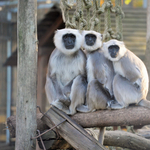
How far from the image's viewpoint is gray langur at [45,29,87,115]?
15.6 feet

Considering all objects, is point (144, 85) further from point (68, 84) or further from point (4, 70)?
point (4, 70)

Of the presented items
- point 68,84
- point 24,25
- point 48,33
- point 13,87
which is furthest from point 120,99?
point 13,87

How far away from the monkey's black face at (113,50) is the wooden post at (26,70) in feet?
4.59

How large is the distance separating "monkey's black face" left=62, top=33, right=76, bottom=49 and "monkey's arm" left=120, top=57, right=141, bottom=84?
36.3 inches

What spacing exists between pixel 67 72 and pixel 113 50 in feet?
3.01

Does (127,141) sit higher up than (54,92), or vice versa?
(54,92)

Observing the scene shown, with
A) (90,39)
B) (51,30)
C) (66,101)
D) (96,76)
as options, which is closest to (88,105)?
(66,101)

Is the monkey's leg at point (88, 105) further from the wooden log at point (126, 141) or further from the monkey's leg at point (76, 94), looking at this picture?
the wooden log at point (126, 141)

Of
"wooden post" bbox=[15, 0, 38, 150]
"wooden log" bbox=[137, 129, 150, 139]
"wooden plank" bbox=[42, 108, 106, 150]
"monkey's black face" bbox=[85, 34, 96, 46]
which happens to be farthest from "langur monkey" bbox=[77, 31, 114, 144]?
"wooden log" bbox=[137, 129, 150, 139]

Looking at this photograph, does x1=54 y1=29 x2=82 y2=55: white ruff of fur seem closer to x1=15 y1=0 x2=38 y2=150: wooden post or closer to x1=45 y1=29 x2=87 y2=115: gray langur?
x1=45 y1=29 x2=87 y2=115: gray langur

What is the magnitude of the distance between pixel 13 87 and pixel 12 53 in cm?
140

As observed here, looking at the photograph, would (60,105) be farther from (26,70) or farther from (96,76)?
(26,70)

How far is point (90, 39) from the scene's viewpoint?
4.93 metres

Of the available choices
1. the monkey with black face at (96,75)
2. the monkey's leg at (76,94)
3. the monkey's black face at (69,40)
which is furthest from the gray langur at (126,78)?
the monkey's black face at (69,40)
